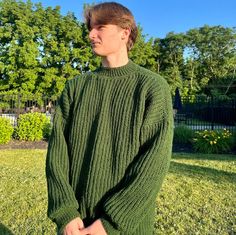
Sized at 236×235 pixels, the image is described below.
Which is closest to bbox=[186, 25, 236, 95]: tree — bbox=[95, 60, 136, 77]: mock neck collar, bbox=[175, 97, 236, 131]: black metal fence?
bbox=[175, 97, 236, 131]: black metal fence

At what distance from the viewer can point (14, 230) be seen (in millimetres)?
4180

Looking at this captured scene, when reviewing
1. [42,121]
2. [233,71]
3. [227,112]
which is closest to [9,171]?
[42,121]

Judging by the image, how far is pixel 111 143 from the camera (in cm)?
161

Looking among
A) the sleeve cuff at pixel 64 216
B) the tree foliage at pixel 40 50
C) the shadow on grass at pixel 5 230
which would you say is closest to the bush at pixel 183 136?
the shadow on grass at pixel 5 230

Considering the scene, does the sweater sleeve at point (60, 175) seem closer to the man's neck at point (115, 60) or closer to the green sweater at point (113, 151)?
the green sweater at point (113, 151)

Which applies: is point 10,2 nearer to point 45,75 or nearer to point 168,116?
point 45,75

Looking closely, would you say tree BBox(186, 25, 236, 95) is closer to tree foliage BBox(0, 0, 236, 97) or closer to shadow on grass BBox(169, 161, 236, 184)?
tree foliage BBox(0, 0, 236, 97)

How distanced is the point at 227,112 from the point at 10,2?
2034cm

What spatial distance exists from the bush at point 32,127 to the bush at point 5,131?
342mm

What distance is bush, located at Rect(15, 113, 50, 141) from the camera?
12.1 m

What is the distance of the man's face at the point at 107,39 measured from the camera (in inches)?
64.6

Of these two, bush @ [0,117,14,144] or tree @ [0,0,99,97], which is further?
tree @ [0,0,99,97]

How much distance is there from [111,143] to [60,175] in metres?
0.27

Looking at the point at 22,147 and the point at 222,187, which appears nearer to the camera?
the point at 222,187
